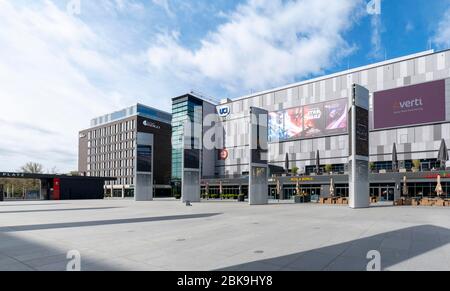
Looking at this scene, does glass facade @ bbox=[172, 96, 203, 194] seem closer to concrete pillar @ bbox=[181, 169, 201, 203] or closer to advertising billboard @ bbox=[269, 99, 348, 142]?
advertising billboard @ bbox=[269, 99, 348, 142]

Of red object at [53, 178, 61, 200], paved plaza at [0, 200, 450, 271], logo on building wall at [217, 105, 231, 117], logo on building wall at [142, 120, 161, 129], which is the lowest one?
red object at [53, 178, 61, 200]

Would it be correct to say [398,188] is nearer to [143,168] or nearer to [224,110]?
[143,168]

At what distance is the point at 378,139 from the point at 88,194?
57157 mm

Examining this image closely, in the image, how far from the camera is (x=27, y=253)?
28.8ft

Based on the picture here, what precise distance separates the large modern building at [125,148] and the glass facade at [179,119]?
25.9ft

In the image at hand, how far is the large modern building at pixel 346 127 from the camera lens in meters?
47.5

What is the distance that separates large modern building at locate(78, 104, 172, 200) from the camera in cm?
9381

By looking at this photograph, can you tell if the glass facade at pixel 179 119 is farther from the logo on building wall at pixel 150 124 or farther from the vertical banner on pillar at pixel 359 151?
the vertical banner on pillar at pixel 359 151

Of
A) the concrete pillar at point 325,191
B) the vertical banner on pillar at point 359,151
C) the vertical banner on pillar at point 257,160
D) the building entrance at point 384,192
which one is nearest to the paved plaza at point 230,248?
the vertical banner on pillar at point 359,151

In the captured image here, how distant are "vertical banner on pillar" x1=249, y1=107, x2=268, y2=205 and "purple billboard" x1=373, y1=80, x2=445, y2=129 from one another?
3015cm

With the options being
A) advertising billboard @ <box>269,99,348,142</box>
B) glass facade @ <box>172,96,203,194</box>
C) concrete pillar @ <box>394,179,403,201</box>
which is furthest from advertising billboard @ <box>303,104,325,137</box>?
glass facade @ <box>172,96,203,194</box>

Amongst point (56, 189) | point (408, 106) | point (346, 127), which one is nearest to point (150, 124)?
point (56, 189)
